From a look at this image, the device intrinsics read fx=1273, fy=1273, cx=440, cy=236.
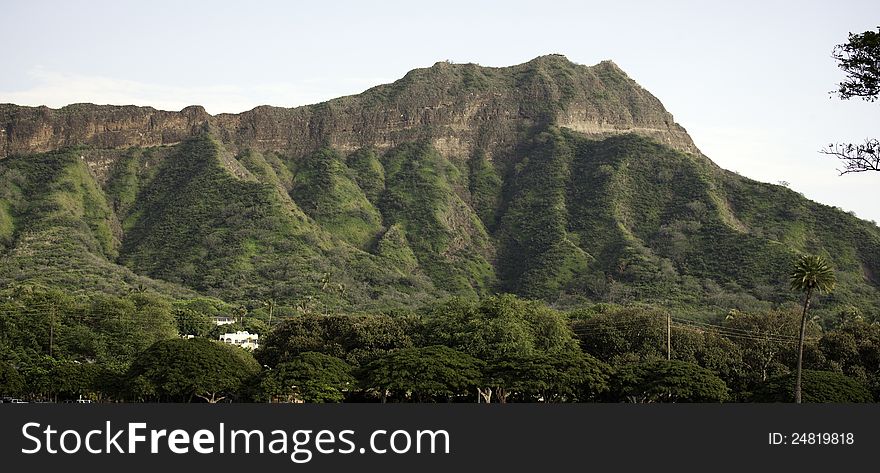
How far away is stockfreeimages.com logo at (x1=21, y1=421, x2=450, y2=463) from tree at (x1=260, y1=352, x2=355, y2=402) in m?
40.5

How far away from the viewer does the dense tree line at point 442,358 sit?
90.1m

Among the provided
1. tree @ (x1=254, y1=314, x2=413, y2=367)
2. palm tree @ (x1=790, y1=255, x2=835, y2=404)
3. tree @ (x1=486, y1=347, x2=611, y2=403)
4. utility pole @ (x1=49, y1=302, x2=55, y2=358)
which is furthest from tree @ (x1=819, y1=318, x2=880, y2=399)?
utility pole @ (x1=49, y1=302, x2=55, y2=358)

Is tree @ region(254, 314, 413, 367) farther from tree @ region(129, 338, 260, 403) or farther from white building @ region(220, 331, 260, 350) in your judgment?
white building @ region(220, 331, 260, 350)

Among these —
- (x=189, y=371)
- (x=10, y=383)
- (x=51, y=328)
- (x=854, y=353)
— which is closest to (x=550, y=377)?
(x=189, y=371)

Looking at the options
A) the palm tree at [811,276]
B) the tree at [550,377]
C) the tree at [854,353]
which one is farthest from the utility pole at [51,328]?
the palm tree at [811,276]

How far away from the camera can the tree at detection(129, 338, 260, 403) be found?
3588 inches

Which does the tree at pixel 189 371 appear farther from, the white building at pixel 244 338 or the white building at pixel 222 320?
the white building at pixel 222 320

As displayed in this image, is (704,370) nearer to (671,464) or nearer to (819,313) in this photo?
(671,464)

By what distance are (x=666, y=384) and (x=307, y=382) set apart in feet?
82.8

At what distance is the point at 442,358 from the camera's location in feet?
303

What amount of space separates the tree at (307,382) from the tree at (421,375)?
202 centimetres

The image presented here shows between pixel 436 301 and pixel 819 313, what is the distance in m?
54.4

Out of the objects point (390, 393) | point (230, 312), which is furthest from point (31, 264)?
point (390, 393)

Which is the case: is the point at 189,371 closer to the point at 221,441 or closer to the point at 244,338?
the point at 221,441
